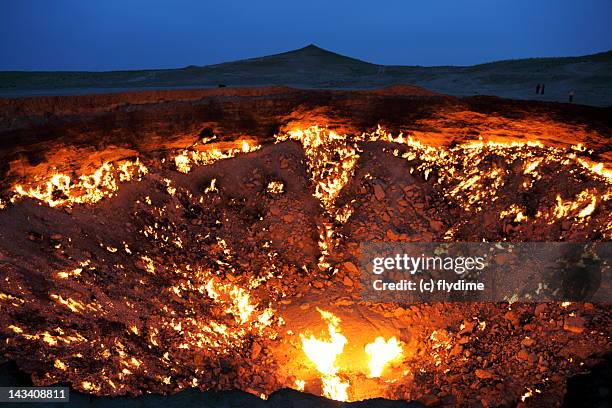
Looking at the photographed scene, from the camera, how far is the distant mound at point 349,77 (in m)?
5.92

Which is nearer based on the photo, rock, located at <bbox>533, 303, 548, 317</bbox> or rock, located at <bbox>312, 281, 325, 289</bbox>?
rock, located at <bbox>533, 303, 548, 317</bbox>

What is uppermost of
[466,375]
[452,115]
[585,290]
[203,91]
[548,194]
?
[203,91]

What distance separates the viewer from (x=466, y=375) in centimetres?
415

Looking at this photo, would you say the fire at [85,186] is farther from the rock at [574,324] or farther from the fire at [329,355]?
the rock at [574,324]

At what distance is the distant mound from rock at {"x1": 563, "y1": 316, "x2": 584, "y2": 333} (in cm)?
233

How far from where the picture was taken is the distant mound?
19.4 feet

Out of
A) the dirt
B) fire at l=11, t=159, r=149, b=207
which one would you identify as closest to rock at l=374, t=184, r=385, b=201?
the dirt

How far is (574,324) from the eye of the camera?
13.7 feet

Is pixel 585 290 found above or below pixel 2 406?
above

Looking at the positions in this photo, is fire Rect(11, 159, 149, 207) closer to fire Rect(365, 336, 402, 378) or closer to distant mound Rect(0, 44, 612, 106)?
distant mound Rect(0, 44, 612, 106)

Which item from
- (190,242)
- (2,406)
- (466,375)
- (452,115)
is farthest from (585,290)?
(2,406)

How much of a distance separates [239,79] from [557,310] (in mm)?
8114

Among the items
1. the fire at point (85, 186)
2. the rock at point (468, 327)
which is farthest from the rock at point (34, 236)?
the rock at point (468, 327)

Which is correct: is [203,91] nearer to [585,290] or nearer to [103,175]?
[103,175]
